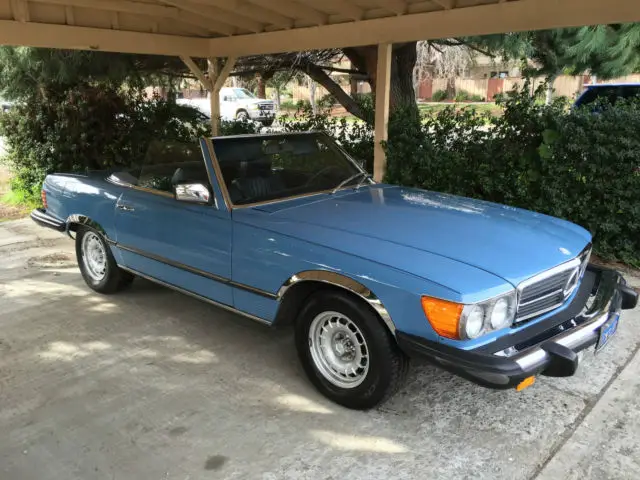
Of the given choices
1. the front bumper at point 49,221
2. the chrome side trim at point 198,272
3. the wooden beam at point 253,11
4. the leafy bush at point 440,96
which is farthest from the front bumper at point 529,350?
the leafy bush at point 440,96

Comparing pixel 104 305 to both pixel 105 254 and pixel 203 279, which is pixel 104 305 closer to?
pixel 105 254

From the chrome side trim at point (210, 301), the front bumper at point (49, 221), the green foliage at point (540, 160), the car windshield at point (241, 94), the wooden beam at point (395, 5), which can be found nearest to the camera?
the chrome side trim at point (210, 301)

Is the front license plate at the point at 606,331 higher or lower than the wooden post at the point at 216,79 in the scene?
lower

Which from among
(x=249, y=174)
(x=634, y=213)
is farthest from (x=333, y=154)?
(x=634, y=213)

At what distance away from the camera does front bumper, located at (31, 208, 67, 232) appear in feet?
17.4

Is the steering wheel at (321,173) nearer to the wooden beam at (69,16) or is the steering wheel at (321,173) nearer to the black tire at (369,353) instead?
the black tire at (369,353)

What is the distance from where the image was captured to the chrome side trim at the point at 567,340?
8.75 ft

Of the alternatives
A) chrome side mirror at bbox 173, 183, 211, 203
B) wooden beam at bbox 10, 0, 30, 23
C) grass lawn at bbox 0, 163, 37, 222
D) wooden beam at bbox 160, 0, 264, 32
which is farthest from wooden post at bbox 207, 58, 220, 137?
chrome side mirror at bbox 173, 183, 211, 203

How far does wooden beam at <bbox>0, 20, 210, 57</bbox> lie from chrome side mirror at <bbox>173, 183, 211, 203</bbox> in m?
4.62

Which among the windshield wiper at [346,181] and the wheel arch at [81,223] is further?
the wheel arch at [81,223]

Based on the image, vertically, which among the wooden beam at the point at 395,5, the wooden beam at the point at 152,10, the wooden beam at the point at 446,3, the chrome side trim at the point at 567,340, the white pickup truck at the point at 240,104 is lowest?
the chrome side trim at the point at 567,340

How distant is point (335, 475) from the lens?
9.05 ft

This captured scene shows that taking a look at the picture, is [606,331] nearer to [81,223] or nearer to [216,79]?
[81,223]

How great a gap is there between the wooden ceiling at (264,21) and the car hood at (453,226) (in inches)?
98.6
